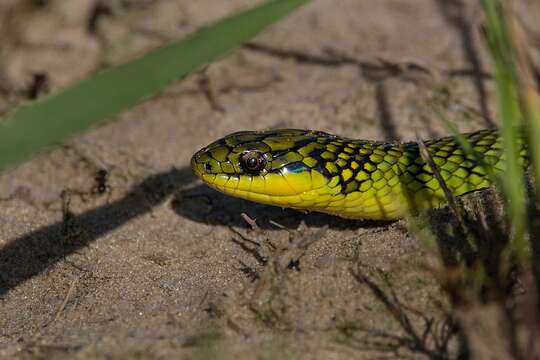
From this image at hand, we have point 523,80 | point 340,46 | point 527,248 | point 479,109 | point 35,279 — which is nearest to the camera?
point 523,80

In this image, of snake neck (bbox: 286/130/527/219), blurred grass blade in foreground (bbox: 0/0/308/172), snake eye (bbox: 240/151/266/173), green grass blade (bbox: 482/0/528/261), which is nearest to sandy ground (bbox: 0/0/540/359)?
snake neck (bbox: 286/130/527/219)

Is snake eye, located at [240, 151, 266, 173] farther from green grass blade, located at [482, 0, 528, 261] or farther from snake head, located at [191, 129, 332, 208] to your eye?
green grass blade, located at [482, 0, 528, 261]

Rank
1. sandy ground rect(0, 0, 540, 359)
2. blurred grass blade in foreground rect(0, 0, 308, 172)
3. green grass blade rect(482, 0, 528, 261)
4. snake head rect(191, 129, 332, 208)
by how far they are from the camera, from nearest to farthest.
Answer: blurred grass blade in foreground rect(0, 0, 308, 172), green grass blade rect(482, 0, 528, 261), sandy ground rect(0, 0, 540, 359), snake head rect(191, 129, 332, 208)

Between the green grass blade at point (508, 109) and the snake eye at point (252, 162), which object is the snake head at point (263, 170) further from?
the green grass blade at point (508, 109)

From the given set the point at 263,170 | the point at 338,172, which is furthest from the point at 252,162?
the point at 338,172

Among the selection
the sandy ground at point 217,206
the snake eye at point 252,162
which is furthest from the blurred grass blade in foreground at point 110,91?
the snake eye at point 252,162

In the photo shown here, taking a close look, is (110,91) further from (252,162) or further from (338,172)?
(338,172)

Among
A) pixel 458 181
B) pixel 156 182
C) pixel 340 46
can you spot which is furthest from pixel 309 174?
pixel 340 46

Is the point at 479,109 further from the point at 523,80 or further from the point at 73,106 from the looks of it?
the point at 73,106
